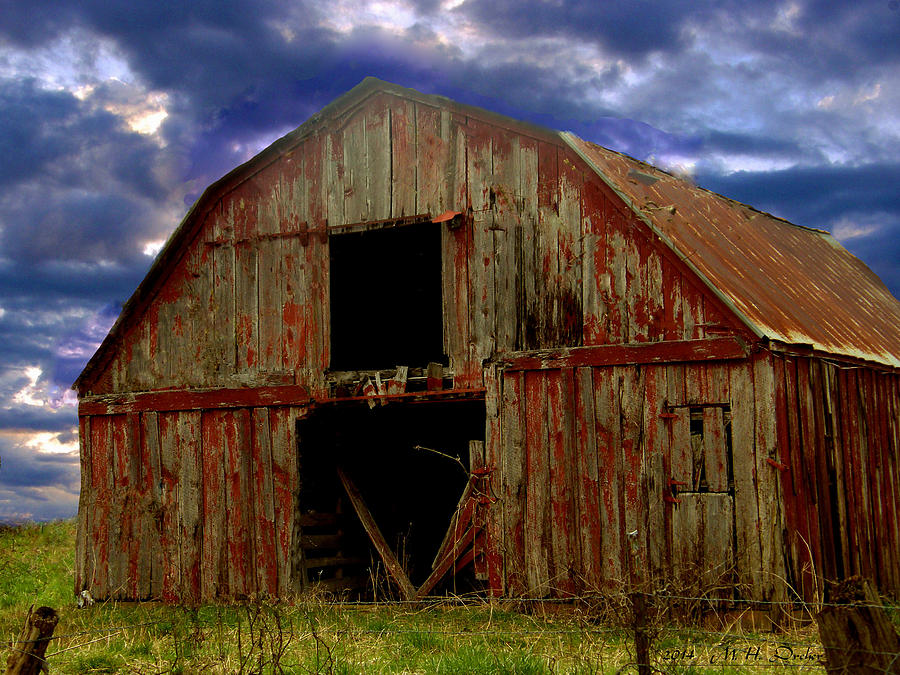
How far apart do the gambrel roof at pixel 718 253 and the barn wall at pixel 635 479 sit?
Result: 3.38 feet

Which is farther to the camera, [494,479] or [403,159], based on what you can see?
[403,159]

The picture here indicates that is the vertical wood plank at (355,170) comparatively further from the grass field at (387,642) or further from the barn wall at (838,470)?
the barn wall at (838,470)

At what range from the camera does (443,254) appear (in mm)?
11547

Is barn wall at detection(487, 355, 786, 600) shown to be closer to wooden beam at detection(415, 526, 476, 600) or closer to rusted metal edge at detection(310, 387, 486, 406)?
rusted metal edge at detection(310, 387, 486, 406)

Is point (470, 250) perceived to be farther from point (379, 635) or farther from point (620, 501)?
point (379, 635)

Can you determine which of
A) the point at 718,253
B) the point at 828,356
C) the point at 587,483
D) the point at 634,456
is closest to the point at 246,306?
the point at 587,483

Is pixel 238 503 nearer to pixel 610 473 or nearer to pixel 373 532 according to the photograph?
pixel 373 532

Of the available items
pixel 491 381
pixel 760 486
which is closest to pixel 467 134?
pixel 491 381

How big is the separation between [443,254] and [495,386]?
1664mm

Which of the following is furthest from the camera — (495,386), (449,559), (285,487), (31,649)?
(285,487)

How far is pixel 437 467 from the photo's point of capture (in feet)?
54.1

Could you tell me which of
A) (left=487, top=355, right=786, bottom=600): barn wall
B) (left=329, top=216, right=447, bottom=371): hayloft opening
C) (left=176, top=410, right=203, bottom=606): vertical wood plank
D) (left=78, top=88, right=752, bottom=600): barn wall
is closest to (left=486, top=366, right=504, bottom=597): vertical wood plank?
(left=487, top=355, right=786, bottom=600): barn wall

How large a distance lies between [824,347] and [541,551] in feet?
12.1

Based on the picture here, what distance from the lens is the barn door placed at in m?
9.69
